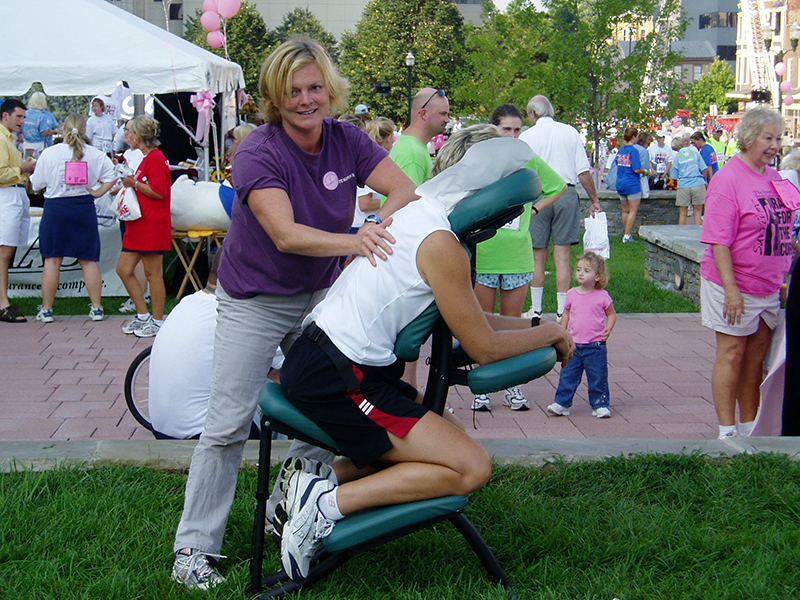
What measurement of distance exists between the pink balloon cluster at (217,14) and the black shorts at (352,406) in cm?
1113

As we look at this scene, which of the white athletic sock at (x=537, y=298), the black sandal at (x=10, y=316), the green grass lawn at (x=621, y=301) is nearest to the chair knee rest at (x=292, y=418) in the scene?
the white athletic sock at (x=537, y=298)

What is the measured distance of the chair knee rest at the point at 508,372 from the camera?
2.60m

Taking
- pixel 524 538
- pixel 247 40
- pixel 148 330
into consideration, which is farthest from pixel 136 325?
pixel 247 40

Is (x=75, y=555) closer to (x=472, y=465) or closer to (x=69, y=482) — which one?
(x=69, y=482)

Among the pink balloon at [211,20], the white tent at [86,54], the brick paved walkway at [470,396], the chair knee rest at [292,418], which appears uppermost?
the pink balloon at [211,20]

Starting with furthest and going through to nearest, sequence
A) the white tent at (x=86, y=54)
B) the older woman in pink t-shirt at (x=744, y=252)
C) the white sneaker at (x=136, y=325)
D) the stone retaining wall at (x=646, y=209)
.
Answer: the stone retaining wall at (x=646, y=209) < the white tent at (x=86, y=54) < the white sneaker at (x=136, y=325) < the older woman in pink t-shirt at (x=744, y=252)

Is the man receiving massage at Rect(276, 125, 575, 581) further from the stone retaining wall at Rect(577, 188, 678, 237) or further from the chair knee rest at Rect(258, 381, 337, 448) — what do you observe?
the stone retaining wall at Rect(577, 188, 678, 237)

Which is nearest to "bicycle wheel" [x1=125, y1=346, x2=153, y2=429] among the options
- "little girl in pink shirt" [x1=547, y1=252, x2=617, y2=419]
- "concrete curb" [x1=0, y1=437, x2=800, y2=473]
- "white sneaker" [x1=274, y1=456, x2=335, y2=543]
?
"concrete curb" [x1=0, y1=437, x2=800, y2=473]

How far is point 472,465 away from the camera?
2611 mm

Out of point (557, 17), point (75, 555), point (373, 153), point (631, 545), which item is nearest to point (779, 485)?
point (631, 545)

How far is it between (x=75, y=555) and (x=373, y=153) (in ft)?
5.83

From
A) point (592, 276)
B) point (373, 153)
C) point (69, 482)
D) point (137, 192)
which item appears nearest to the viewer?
point (373, 153)

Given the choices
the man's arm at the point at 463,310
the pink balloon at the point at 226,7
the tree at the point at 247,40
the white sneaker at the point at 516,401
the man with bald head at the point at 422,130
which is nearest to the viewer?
the man's arm at the point at 463,310

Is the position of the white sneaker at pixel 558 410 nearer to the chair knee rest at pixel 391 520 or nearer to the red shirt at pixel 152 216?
the chair knee rest at pixel 391 520
